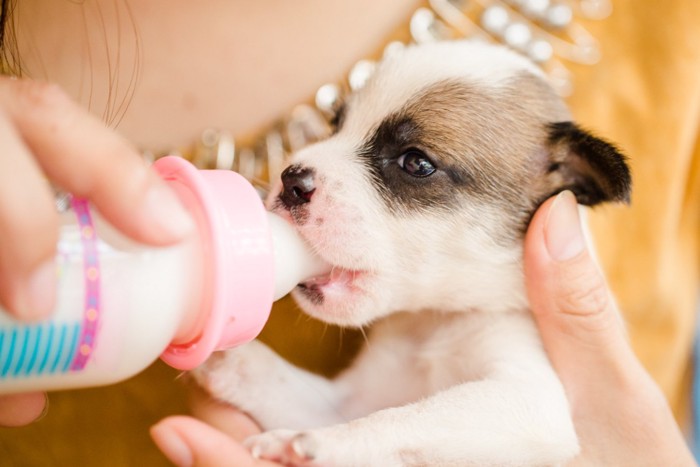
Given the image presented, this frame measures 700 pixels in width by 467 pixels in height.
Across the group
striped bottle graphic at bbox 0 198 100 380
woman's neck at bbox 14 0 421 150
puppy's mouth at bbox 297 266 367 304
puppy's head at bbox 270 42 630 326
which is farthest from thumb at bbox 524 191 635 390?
striped bottle graphic at bbox 0 198 100 380

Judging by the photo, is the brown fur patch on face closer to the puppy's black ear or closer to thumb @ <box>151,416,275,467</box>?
the puppy's black ear

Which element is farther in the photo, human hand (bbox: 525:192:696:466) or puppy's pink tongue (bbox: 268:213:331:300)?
human hand (bbox: 525:192:696:466)

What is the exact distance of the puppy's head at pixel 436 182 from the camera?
1.26 m

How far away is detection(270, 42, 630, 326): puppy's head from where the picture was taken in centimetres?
126

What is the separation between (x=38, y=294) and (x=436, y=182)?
0.86m

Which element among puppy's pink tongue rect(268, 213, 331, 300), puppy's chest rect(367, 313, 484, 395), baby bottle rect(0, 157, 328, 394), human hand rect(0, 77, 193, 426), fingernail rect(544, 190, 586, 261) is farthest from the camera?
puppy's chest rect(367, 313, 484, 395)

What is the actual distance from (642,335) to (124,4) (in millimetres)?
1809

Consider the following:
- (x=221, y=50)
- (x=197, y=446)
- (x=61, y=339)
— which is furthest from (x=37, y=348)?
(x=221, y=50)

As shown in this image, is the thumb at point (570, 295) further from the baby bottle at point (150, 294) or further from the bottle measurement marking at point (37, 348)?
the bottle measurement marking at point (37, 348)

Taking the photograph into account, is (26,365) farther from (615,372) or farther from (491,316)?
(615,372)

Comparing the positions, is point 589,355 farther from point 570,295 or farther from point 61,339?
point 61,339

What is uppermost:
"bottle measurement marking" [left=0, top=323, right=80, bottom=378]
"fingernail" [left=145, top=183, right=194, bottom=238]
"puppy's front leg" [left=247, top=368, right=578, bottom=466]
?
"fingernail" [left=145, top=183, right=194, bottom=238]

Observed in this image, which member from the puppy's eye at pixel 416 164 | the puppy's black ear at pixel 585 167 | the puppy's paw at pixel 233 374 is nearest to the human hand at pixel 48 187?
the puppy's eye at pixel 416 164

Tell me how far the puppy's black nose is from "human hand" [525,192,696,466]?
0.49m
